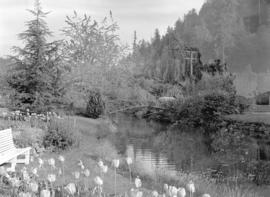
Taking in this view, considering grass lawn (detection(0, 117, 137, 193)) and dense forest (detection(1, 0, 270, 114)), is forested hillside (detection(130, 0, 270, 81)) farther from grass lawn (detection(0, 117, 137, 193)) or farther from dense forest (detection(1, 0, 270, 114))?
grass lawn (detection(0, 117, 137, 193))

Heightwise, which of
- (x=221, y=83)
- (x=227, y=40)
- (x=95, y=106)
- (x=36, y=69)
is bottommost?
(x=95, y=106)

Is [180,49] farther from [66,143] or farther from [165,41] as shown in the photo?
[66,143]

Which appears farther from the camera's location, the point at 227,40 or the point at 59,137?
the point at 227,40

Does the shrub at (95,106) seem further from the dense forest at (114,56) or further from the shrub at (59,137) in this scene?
the shrub at (59,137)

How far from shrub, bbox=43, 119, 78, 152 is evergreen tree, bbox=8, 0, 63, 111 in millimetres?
5170

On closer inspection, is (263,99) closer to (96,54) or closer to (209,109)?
(209,109)

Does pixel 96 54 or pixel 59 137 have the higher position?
pixel 96 54

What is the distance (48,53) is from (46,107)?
2023mm

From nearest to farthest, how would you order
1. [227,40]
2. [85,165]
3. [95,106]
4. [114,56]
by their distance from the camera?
[85,165] → [95,106] → [114,56] → [227,40]

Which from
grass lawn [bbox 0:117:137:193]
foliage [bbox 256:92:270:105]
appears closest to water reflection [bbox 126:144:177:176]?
grass lawn [bbox 0:117:137:193]

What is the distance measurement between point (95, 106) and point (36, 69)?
6279 millimetres

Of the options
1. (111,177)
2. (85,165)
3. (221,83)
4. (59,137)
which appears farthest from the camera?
(221,83)

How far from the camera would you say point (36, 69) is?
612 inches

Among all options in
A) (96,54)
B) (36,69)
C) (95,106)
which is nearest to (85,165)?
(36,69)
